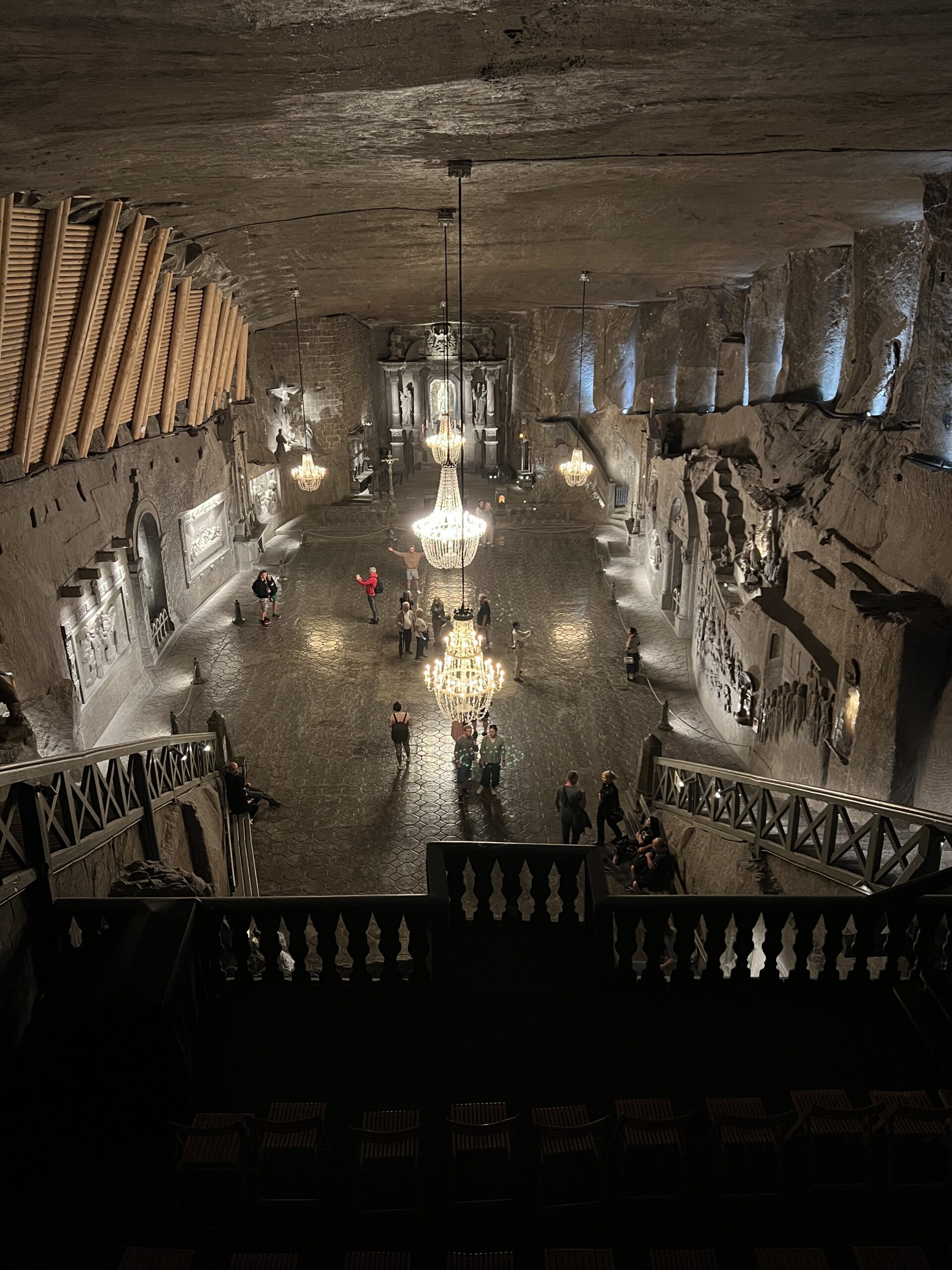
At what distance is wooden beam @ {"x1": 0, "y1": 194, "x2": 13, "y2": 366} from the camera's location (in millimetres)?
6926

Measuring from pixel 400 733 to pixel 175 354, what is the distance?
7168 mm

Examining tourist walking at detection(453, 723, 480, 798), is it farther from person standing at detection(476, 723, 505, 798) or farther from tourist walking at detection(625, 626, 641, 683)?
tourist walking at detection(625, 626, 641, 683)

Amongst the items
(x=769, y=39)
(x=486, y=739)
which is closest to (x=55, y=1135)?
(x=769, y=39)

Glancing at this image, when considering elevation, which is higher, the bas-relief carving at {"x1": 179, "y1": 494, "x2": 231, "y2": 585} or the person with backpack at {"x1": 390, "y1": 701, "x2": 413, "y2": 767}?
the bas-relief carving at {"x1": 179, "y1": 494, "x2": 231, "y2": 585}

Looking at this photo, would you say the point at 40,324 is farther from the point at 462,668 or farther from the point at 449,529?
the point at 462,668

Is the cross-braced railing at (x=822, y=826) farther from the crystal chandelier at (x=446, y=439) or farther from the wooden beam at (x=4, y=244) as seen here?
the wooden beam at (x=4, y=244)

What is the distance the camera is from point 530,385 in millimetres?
25812

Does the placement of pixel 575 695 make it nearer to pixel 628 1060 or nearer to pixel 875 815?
pixel 875 815

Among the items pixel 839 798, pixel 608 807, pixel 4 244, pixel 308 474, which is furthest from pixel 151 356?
pixel 839 798

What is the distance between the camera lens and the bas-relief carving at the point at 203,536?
55.4 ft

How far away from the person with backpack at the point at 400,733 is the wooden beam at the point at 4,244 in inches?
239

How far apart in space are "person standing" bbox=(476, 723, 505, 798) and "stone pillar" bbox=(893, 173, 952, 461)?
5.83 m

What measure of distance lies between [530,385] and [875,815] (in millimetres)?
21765

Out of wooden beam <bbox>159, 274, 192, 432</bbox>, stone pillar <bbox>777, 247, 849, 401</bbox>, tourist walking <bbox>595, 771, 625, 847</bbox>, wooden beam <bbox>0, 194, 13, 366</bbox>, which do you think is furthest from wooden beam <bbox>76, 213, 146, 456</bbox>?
stone pillar <bbox>777, 247, 849, 401</bbox>
